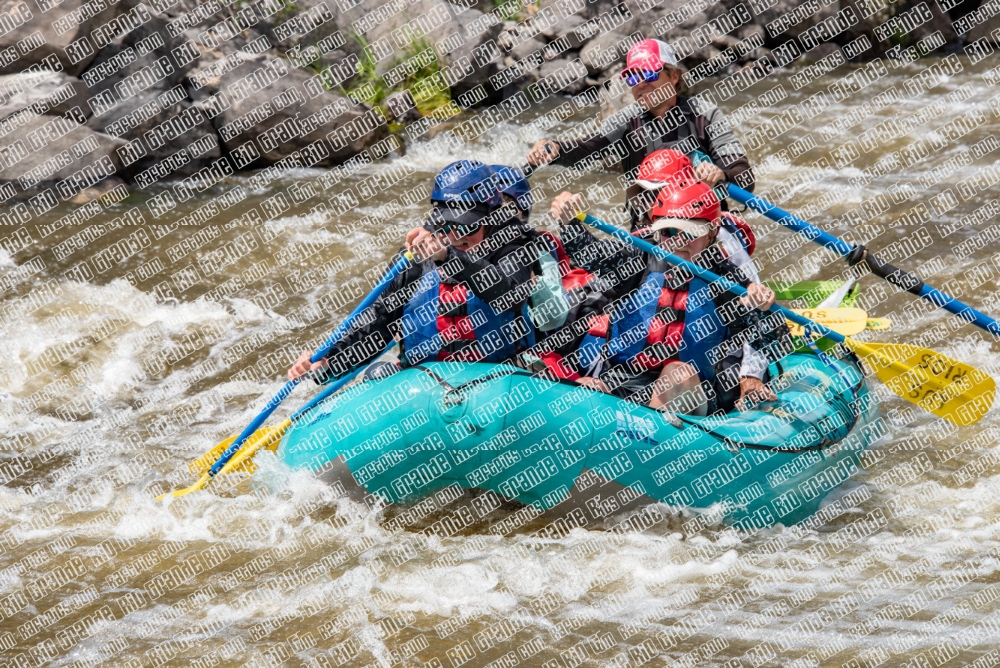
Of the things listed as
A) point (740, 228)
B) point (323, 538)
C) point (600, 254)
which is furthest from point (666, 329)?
point (323, 538)

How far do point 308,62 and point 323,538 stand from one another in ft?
19.4

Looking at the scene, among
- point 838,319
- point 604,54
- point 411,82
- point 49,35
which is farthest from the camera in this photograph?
point 604,54

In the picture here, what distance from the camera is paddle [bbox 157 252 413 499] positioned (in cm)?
448

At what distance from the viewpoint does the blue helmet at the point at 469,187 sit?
4.25m

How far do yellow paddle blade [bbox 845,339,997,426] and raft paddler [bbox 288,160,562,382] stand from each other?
1732 millimetres

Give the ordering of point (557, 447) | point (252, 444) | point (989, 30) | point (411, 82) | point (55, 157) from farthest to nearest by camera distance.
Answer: point (989, 30), point (411, 82), point (55, 157), point (252, 444), point (557, 447)

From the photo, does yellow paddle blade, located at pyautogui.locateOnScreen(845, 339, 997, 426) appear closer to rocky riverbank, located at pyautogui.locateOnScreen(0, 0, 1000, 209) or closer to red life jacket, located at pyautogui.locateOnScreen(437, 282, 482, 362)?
red life jacket, located at pyautogui.locateOnScreen(437, 282, 482, 362)

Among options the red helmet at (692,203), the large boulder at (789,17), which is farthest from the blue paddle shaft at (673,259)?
the large boulder at (789,17)

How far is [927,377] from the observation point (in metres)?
5.11

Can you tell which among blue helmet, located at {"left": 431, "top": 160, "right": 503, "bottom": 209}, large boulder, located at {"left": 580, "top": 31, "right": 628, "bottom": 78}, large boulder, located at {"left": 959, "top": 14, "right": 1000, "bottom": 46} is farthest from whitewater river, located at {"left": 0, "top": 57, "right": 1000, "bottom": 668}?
large boulder, located at {"left": 959, "top": 14, "right": 1000, "bottom": 46}

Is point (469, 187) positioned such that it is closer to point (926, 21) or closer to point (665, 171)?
point (665, 171)

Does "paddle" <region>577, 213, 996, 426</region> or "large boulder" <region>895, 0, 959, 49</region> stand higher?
"large boulder" <region>895, 0, 959, 49</region>

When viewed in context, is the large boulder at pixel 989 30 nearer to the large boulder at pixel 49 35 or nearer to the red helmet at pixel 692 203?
the red helmet at pixel 692 203

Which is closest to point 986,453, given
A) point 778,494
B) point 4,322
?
point 778,494
